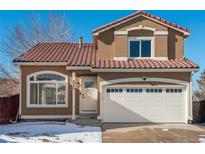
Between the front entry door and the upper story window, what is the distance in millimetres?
2976

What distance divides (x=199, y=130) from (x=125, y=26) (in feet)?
24.4

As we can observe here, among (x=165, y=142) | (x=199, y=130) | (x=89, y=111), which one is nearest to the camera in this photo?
(x=165, y=142)

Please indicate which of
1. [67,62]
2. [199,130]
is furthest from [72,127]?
[199,130]

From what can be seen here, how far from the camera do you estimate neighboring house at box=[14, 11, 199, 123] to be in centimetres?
1684

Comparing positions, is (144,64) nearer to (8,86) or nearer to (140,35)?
(140,35)

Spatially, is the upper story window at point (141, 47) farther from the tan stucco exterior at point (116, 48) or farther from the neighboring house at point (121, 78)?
the tan stucco exterior at point (116, 48)

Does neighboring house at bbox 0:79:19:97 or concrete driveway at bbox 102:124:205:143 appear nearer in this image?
concrete driveway at bbox 102:124:205:143

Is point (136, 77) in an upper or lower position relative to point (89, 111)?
upper

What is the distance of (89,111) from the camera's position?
1795 cm

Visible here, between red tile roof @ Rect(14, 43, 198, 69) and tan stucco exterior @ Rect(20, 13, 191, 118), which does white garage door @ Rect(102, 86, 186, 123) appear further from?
tan stucco exterior @ Rect(20, 13, 191, 118)

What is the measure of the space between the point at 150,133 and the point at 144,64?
4.90 m

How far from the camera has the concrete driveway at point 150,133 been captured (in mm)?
11789

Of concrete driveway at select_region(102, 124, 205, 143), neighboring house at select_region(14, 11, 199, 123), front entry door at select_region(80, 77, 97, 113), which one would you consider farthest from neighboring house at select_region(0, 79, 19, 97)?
concrete driveway at select_region(102, 124, 205, 143)
